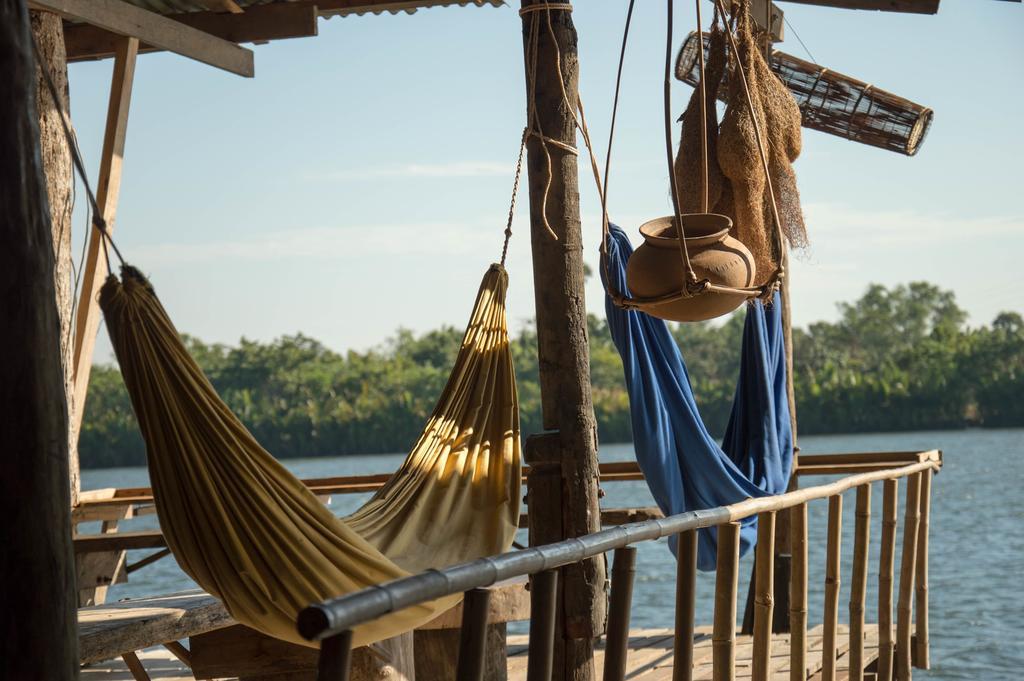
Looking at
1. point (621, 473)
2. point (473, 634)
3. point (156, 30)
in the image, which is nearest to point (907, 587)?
point (621, 473)

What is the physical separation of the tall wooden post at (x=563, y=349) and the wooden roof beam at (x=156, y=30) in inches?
60.3

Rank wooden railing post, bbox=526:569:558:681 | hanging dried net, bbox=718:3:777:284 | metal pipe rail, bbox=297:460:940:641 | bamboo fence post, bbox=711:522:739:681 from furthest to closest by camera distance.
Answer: hanging dried net, bbox=718:3:777:284
bamboo fence post, bbox=711:522:739:681
wooden railing post, bbox=526:569:558:681
metal pipe rail, bbox=297:460:940:641

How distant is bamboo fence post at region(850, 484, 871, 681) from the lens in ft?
9.20

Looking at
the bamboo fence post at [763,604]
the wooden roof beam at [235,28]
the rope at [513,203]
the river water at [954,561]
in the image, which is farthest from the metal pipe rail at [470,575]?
the river water at [954,561]

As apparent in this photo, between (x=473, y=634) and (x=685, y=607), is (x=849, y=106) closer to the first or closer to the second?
(x=685, y=607)

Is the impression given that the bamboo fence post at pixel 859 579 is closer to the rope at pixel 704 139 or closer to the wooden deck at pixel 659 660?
the wooden deck at pixel 659 660

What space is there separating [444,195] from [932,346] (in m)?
20.4

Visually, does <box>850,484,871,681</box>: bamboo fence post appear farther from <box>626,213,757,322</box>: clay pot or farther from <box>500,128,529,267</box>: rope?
<box>500,128,529,267</box>: rope

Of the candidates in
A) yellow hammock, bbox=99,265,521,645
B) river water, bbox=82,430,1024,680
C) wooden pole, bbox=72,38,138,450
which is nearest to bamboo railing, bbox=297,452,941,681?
yellow hammock, bbox=99,265,521,645

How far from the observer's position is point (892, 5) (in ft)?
13.4

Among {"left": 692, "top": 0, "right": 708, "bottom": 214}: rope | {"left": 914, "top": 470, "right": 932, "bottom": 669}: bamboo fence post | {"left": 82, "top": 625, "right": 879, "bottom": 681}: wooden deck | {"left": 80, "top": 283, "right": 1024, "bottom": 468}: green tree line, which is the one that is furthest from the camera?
{"left": 80, "top": 283, "right": 1024, "bottom": 468}: green tree line

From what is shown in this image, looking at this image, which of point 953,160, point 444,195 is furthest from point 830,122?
point 444,195

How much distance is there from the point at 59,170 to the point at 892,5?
272 cm

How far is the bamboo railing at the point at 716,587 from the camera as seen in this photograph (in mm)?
1302
